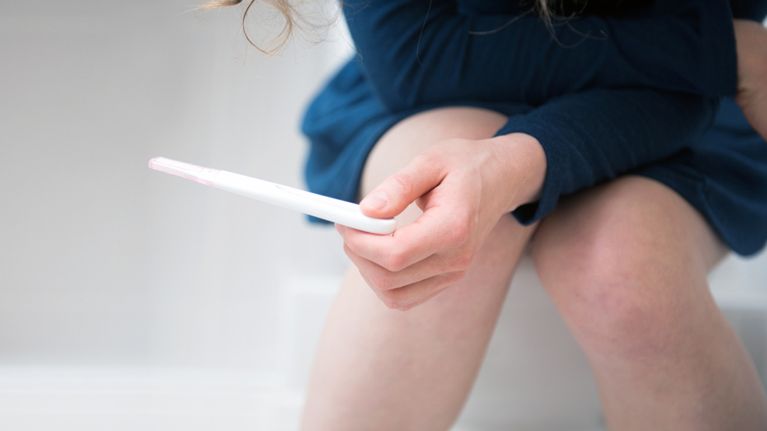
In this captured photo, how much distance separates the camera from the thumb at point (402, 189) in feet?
1.02

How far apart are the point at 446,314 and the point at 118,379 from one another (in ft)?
1.56

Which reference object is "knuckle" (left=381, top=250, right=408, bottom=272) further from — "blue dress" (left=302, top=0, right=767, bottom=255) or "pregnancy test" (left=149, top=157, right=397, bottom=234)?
"blue dress" (left=302, top=0, right=767, bottom=255)

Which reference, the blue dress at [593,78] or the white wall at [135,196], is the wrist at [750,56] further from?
the white wall at [135,196]

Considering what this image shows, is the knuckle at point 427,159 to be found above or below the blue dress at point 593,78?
above

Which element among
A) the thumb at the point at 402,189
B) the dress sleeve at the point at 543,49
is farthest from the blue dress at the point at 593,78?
the thumb at the point at 402,189

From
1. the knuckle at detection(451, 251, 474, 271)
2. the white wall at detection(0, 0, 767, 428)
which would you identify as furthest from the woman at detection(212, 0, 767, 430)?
the white wall at detection(0, 0, 767, 428)

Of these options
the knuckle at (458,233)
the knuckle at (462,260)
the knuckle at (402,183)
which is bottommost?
the knuckle at (462,260)

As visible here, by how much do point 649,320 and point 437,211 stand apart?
0.15 metres

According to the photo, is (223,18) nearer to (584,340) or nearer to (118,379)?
(118,379)

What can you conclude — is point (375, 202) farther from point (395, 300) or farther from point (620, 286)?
point (620, 286)

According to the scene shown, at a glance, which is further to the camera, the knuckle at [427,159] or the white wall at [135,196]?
the white wall at [135,196]

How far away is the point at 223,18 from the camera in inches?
→ 36.8

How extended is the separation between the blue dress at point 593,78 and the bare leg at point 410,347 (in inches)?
1.7

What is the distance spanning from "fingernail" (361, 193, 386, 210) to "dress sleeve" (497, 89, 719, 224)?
5.2 inches
